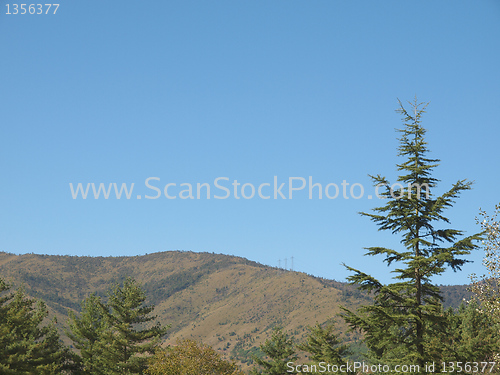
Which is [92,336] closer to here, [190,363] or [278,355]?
[278,355]

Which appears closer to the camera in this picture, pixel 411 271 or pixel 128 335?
pixel 411 271

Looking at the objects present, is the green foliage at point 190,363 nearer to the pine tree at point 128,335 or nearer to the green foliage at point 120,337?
the pine tree at point 128,335

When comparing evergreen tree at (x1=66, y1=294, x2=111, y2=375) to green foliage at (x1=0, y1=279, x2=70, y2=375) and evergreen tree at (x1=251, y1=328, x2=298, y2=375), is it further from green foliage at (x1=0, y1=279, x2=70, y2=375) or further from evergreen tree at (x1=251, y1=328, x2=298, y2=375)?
evergreen tree at (x1=251, y1=328, x2=298, y2=375)

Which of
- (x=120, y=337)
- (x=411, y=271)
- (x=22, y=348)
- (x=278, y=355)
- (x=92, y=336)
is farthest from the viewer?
(x=92, y=336)

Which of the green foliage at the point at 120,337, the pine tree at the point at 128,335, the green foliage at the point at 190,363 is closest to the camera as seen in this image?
the green foliage at the point at 190,363

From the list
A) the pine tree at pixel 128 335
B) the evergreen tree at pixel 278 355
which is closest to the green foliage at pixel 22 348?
the pine tree at pixel 128 335

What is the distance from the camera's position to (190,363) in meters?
42.8

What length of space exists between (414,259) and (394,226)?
7.29ft

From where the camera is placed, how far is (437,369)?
23.6 metres

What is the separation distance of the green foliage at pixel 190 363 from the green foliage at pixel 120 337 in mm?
8069

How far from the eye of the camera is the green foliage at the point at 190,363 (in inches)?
1687

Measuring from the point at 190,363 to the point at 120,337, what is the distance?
1385 cm

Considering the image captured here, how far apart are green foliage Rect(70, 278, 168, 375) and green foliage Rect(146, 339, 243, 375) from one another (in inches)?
318

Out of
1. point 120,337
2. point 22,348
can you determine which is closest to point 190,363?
point 120,337
